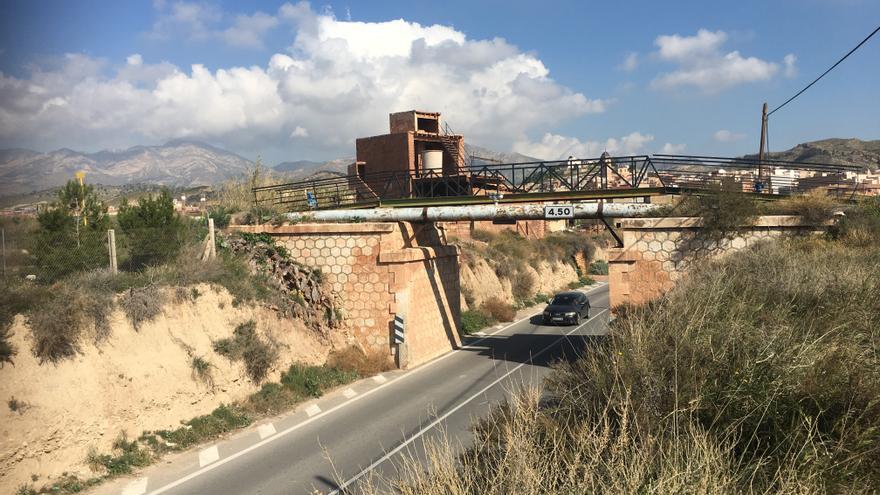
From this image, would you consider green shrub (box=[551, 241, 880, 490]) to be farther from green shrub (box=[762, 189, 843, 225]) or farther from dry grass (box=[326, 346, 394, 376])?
dry grass (box=[326, 346, 394, 376])

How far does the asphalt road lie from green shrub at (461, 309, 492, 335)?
19.2 ft

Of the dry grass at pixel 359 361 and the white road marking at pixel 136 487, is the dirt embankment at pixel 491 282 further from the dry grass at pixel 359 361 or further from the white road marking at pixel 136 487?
the white road marking at pixel 136 487

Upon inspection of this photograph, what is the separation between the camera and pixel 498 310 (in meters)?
31.0

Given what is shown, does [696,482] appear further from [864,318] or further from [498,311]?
[498,311]

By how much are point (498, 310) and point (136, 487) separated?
74.7 feet

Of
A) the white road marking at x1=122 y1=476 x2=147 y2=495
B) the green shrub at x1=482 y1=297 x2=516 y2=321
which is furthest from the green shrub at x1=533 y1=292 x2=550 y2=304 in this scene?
the white road marking at x1=122 y1=476 x2=147 y2=495

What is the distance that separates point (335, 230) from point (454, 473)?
14.6 m

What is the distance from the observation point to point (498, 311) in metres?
30.9

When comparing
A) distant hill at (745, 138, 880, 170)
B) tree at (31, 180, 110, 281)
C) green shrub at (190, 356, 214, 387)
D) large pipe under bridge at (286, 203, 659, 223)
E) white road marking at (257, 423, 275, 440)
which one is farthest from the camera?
distant hill at (745, 138, 880, 170)

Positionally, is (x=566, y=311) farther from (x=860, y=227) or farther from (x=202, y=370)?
(x=202, y=370)

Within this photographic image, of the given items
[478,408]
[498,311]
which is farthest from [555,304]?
[478,408]

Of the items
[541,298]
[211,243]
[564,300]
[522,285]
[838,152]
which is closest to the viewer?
[211,243]

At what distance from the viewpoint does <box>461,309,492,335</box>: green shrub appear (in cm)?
2616

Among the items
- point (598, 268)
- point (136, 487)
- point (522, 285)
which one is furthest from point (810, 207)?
point (598, 268)
